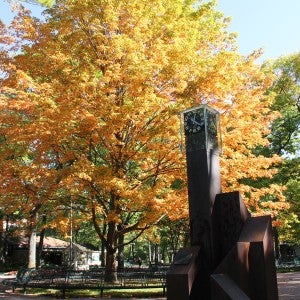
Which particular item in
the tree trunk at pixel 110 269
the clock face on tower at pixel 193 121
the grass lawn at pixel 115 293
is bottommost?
the grass lawn at pixel 115 293

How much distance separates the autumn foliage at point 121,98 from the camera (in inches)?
488

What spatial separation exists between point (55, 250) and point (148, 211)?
1529 inches

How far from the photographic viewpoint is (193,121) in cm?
945

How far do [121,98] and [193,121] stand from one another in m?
5.02

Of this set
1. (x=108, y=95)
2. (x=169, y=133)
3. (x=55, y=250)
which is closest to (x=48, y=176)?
(x=108, y=95)

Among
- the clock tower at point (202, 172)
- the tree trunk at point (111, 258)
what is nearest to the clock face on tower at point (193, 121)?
the clock tower at point (202, 172)

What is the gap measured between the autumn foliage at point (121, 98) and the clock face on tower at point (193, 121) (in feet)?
9.15

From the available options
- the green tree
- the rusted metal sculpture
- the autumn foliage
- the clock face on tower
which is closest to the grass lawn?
the autumn foliage

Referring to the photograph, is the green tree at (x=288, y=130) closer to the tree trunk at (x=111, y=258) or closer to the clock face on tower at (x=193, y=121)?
the tree trunk at (x=111, y=258)

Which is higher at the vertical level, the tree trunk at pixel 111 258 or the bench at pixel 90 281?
the tree trunk at pixel 111 258

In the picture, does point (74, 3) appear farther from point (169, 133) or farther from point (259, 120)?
point (259, 120)

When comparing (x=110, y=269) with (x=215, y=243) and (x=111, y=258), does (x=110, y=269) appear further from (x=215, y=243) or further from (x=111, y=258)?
(x=215, y=243)

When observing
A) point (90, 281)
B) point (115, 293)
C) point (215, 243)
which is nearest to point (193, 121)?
point (215, 243)

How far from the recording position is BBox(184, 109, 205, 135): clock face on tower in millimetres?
9234
